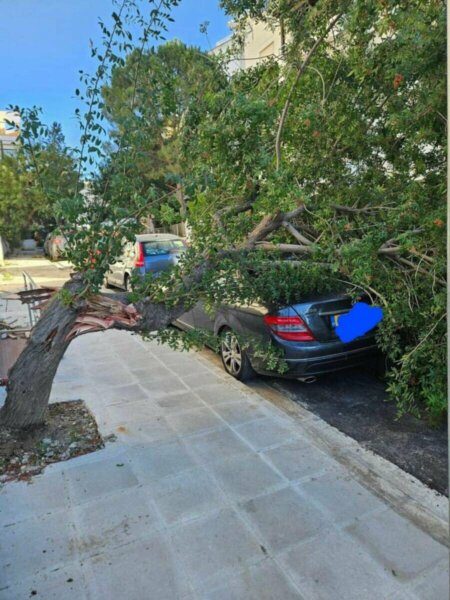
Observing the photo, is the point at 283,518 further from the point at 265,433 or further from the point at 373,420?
the point at 373,420

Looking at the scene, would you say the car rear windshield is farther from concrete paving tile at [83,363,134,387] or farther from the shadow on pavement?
the shadow on pavement

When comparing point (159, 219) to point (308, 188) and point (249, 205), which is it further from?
point (308, 188)

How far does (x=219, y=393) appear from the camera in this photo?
4.63 metres

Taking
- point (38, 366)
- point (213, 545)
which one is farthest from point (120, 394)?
point (213, 545)

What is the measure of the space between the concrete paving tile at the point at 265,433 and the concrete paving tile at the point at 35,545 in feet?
5.08

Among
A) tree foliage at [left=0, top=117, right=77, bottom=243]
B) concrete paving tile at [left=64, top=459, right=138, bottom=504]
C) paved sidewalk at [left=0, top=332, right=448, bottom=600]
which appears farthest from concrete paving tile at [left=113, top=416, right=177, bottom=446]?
tree foliage at [left=0, top=117, right=77, bottom=243]

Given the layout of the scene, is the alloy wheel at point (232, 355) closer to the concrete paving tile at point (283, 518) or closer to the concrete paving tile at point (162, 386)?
the concrete paving tile at point (162, 386)

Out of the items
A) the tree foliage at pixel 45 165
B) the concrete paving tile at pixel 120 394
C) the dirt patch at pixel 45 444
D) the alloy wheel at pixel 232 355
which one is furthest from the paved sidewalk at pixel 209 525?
the tree foliage at pixel 45 165

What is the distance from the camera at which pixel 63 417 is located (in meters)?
4.04

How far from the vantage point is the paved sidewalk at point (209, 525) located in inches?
86.3

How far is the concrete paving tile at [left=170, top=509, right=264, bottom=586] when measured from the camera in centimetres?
230

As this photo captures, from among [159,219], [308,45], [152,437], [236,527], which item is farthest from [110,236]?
[308,45]

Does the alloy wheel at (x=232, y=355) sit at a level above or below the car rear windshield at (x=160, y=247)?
below

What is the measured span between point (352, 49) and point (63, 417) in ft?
14.6
